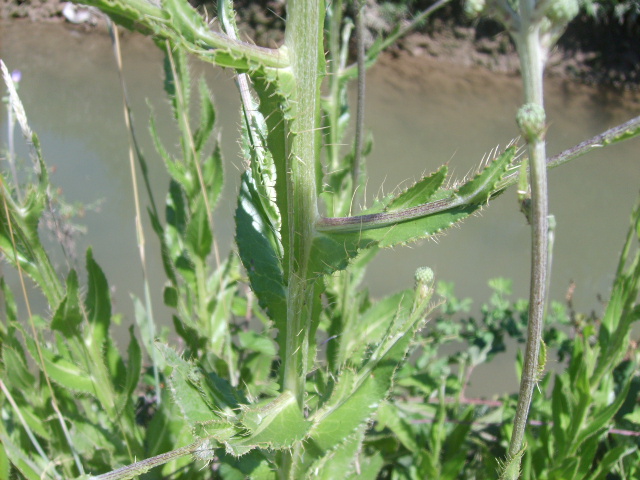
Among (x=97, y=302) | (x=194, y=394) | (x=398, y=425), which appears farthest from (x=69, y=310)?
(x=398, y=425)

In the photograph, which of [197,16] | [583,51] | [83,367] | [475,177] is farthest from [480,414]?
[583,51]

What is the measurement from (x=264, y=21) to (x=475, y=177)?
3974 millimetres

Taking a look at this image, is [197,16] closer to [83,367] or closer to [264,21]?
[83,367]

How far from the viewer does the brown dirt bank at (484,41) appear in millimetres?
3889

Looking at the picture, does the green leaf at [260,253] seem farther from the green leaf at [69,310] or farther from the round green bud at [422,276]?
the green leaf at [69,310]

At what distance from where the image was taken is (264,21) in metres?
4.21

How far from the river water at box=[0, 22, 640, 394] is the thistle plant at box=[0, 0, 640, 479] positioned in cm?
73

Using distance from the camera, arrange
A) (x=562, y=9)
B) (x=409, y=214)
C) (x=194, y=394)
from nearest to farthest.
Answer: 1. (x=562, y=9)
2. (x=409, y=214)
3. (x=194, y=394)

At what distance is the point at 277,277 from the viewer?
2.19 feet

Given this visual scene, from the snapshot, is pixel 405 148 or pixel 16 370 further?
pixel 405 148

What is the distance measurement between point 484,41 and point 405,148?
1620mm

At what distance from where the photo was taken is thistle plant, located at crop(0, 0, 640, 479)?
1.55ft

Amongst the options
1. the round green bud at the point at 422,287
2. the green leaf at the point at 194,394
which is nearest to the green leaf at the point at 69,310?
the green leaf at the point at 194,394

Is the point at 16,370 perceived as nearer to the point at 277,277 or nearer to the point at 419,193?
the point at 277,277
